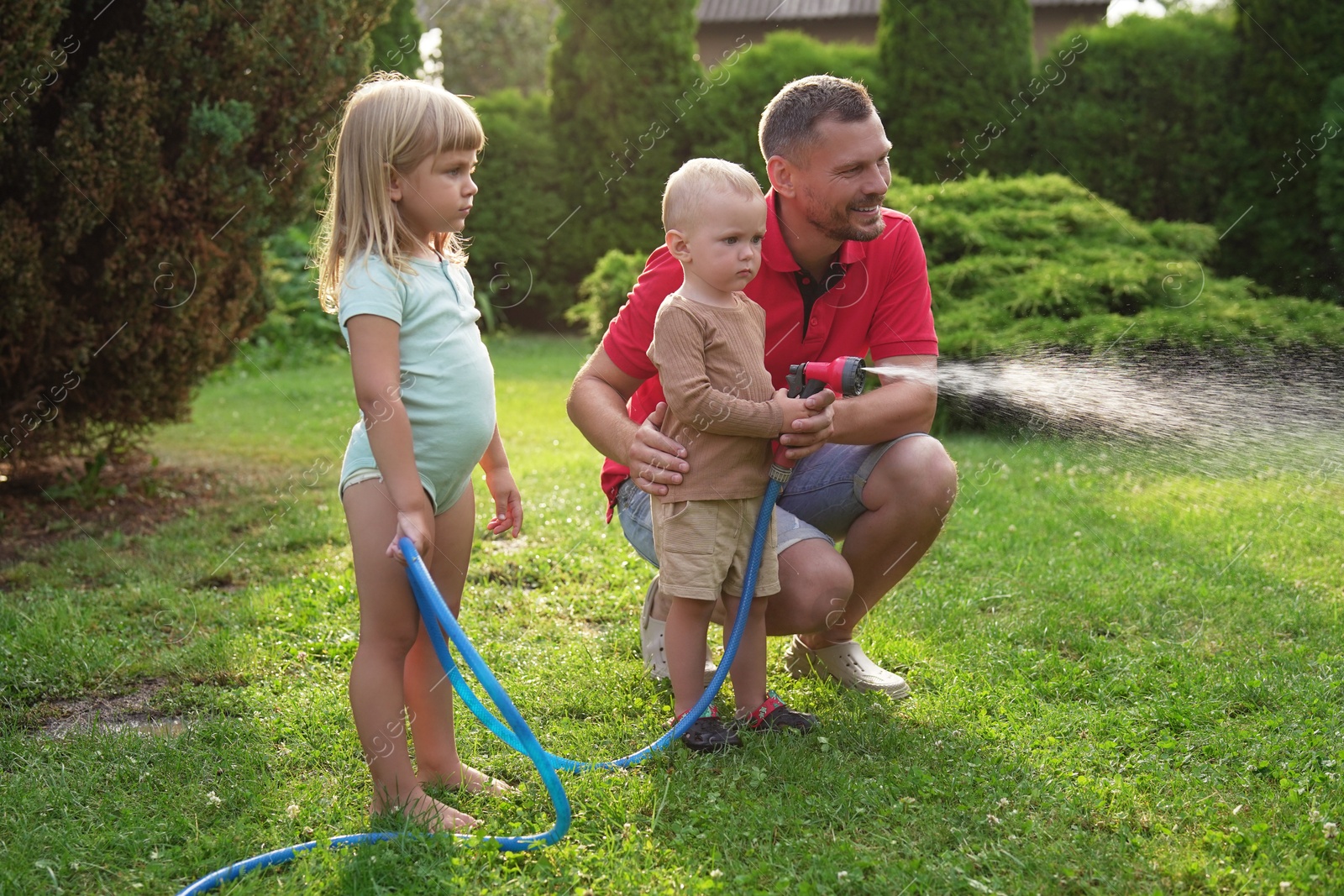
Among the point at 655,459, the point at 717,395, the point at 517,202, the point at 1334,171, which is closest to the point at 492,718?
the point at 655,459

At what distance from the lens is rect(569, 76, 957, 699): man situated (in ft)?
9.52

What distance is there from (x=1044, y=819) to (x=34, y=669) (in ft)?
9.13

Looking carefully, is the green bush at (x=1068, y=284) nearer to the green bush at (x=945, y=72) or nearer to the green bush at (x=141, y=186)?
the green bush at (x=945, y=72)

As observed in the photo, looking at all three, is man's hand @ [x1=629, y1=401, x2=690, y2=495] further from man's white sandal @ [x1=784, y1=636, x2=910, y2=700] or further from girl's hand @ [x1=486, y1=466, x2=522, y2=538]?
man's white sandal @ [x1=784, y1=636, x2=910, y2=700]

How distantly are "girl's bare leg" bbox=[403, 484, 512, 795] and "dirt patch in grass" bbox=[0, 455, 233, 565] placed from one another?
9.10 feet

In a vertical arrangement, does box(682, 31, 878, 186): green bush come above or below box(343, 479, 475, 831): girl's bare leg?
above

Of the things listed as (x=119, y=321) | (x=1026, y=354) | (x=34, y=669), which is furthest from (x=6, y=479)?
(x=1026, y=354)

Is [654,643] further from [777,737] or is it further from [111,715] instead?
[111,715]

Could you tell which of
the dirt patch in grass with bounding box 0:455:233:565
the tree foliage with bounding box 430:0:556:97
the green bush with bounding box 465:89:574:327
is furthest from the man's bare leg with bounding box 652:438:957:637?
the tree foliage with bounding box 430:0:556:97

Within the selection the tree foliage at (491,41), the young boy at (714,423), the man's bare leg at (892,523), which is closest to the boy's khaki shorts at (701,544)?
the young boy at (714,423)

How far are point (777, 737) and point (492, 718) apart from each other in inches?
29.8

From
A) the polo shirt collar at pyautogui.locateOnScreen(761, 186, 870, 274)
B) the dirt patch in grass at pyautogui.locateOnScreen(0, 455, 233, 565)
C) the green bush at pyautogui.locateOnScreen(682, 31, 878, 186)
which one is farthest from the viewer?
the green bush at pyautogui.locateOnScreen(682, 31, 878, 186)

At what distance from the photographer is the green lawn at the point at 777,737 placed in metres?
2.23

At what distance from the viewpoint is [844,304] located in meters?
3.11
